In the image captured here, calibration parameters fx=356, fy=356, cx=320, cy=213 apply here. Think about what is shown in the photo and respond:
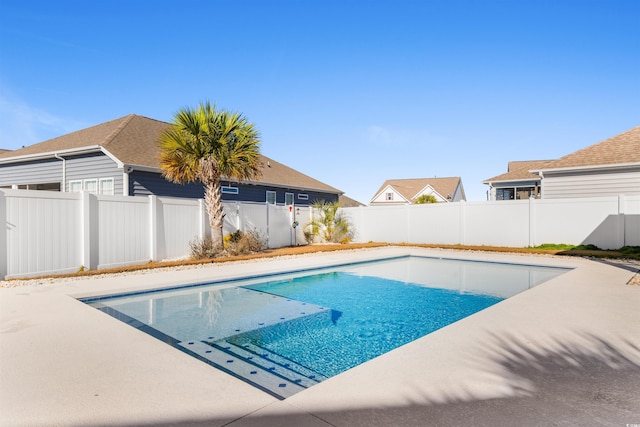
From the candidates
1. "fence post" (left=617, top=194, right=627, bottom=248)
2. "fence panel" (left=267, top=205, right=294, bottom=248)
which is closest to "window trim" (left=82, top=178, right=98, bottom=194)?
"fence panel" (left=267, top=205, right=294, bottom=248)

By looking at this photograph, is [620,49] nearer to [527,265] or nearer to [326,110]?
[527,265]

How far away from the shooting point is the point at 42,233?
836 cm

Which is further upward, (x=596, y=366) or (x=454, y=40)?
(x=454, y=40)

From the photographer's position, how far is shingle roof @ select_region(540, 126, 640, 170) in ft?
47.9

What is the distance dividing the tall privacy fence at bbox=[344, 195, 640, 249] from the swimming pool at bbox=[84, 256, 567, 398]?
4563mm

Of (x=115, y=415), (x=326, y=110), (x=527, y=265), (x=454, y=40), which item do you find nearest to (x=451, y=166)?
(x=326, y=110)

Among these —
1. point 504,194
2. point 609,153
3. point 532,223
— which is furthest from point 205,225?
point 504,194

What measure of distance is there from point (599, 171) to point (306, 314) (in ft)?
50.8

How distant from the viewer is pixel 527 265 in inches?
435

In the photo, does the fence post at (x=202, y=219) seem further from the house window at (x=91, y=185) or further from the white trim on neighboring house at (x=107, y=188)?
the house window at (x=91, y=185)

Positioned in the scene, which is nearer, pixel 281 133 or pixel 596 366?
pixel 596 366

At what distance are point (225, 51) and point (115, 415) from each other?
15276mm

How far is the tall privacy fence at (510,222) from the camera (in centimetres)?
1285

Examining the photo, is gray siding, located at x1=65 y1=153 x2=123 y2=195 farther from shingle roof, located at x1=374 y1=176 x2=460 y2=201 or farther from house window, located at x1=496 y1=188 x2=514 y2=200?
shingle roof, located at x1=374 y1=176 x2=460 y2=201
